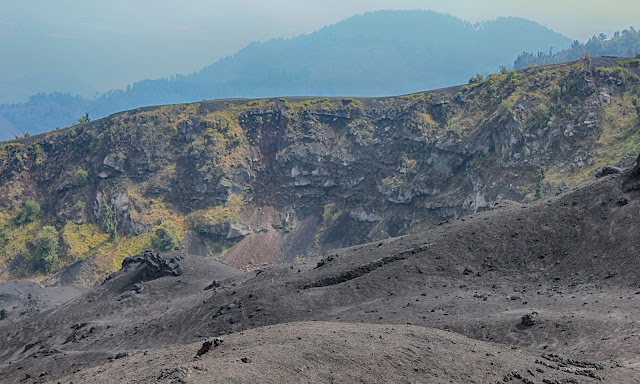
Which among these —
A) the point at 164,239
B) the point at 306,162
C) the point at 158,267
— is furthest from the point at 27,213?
the point at 306,162

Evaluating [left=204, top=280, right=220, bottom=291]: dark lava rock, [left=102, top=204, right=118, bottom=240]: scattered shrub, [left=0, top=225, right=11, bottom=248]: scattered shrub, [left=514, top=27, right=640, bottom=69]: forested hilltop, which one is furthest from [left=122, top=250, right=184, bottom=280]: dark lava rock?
[left=514, top=27, right=640, bottom=69]: forested hilltop

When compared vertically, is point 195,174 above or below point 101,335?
above

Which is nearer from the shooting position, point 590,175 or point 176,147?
point 590,175

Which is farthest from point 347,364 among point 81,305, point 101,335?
point 81,305

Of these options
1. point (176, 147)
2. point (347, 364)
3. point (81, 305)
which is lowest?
point (81, 305)

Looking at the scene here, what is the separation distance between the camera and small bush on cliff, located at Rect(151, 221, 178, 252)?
79.2 metres

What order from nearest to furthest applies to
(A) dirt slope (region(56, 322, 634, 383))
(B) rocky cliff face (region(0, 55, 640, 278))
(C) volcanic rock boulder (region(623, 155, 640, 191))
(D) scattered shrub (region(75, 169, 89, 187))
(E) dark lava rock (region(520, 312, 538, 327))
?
(A) dirt slope (region(56, 322, 634, 383)), (E) dark lava rock (region(520, 312, 538, 327)), (C) volcanic rock boulder (region(623, 155, 640, 191)), (B) rocky cliff face (region(0, 55, 640, 278)), (D) scattered shrub (region(75, 169, 89, 187))

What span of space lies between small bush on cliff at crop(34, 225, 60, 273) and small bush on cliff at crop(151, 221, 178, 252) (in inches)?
585

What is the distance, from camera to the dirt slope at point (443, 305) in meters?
19.3

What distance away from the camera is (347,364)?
18.0 meters

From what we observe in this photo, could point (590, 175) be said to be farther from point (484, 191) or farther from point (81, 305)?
point (81, 305)

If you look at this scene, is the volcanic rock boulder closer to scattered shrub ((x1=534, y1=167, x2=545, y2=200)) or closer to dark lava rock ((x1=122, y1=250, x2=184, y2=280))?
scattered shrub ((x1=534, y1=167, x2=545, y2=200))

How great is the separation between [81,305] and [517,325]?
43208mm

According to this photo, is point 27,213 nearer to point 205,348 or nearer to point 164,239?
point 164,239
